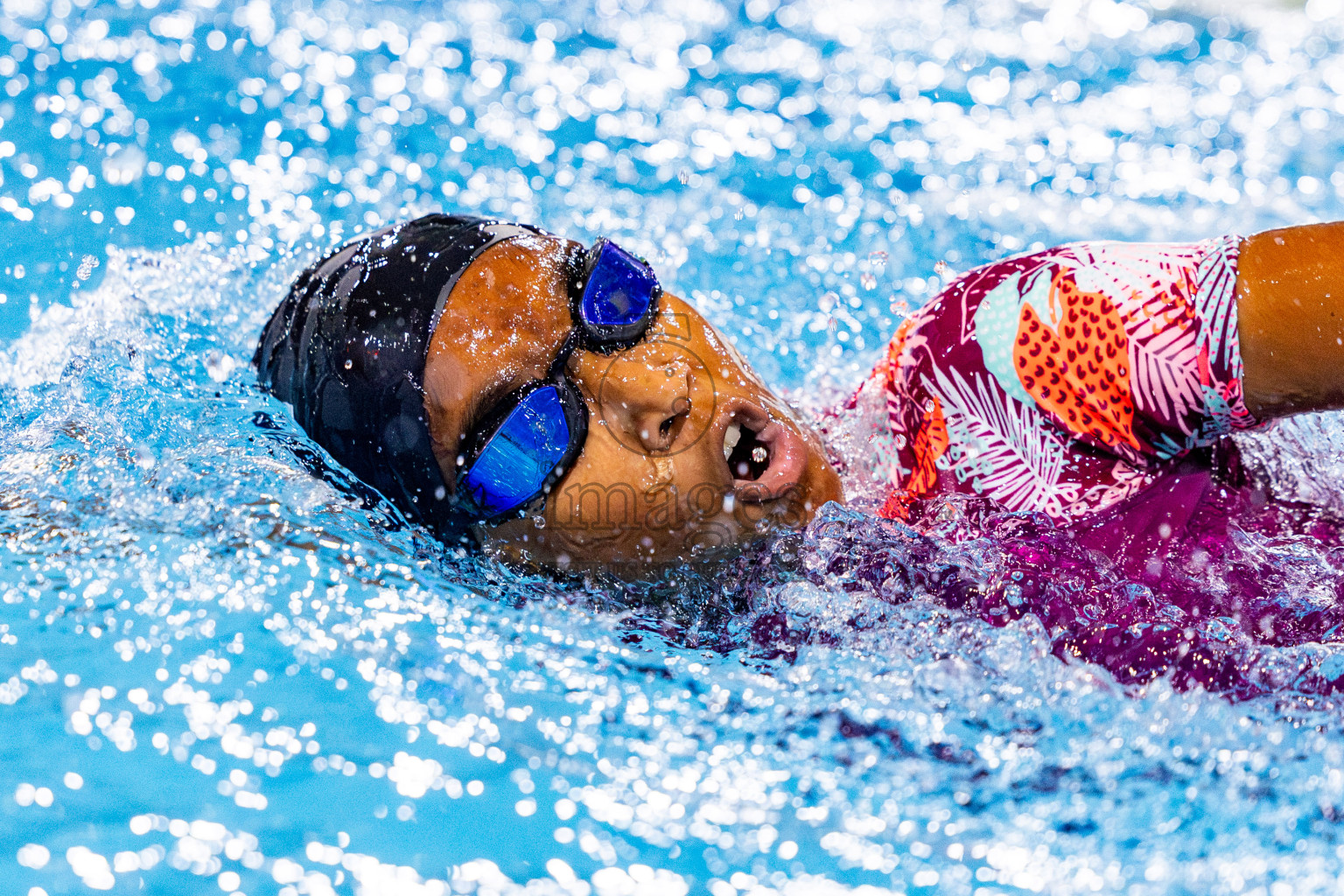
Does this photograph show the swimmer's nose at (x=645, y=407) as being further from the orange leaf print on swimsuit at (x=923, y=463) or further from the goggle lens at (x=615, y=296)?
the orange leaf print on swimsuit at (x=923, y=463)

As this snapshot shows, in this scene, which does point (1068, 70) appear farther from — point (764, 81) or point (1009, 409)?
point (1009, 409)

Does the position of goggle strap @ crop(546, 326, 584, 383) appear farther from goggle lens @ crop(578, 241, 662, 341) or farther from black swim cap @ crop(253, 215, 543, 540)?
black swim cap @ crop(253, 215, 543, 540)

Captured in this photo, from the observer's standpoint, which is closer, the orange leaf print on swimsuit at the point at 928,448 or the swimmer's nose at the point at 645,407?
the swimmer's nose at the point at 645,407

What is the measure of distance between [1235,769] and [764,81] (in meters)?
3.32

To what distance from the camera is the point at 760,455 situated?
1707mm

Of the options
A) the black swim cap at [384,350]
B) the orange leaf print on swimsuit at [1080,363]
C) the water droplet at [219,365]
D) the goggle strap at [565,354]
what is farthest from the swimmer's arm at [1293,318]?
the water droplet at [219,365]

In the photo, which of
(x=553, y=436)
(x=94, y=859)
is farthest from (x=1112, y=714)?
(x=94, y=859)

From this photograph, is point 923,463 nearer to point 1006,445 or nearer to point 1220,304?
point 1006,445

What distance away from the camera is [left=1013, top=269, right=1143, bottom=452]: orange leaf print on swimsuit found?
1644 millimetres

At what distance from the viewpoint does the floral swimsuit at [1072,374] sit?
5.25 feet

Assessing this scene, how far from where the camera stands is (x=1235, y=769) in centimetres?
158

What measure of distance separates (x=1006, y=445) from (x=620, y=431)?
0.59 m

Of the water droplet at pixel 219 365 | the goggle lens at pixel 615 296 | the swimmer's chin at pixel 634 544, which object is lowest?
→ the water droplet at pixel 219 365

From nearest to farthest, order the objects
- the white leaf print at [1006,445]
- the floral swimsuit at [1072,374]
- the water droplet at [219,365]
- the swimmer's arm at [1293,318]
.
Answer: the swimmer's arm at [1293,318] < the floral swimsuit at [1072,374] < the white leaf print at [1006,445] < the water droplet at [219,365]
